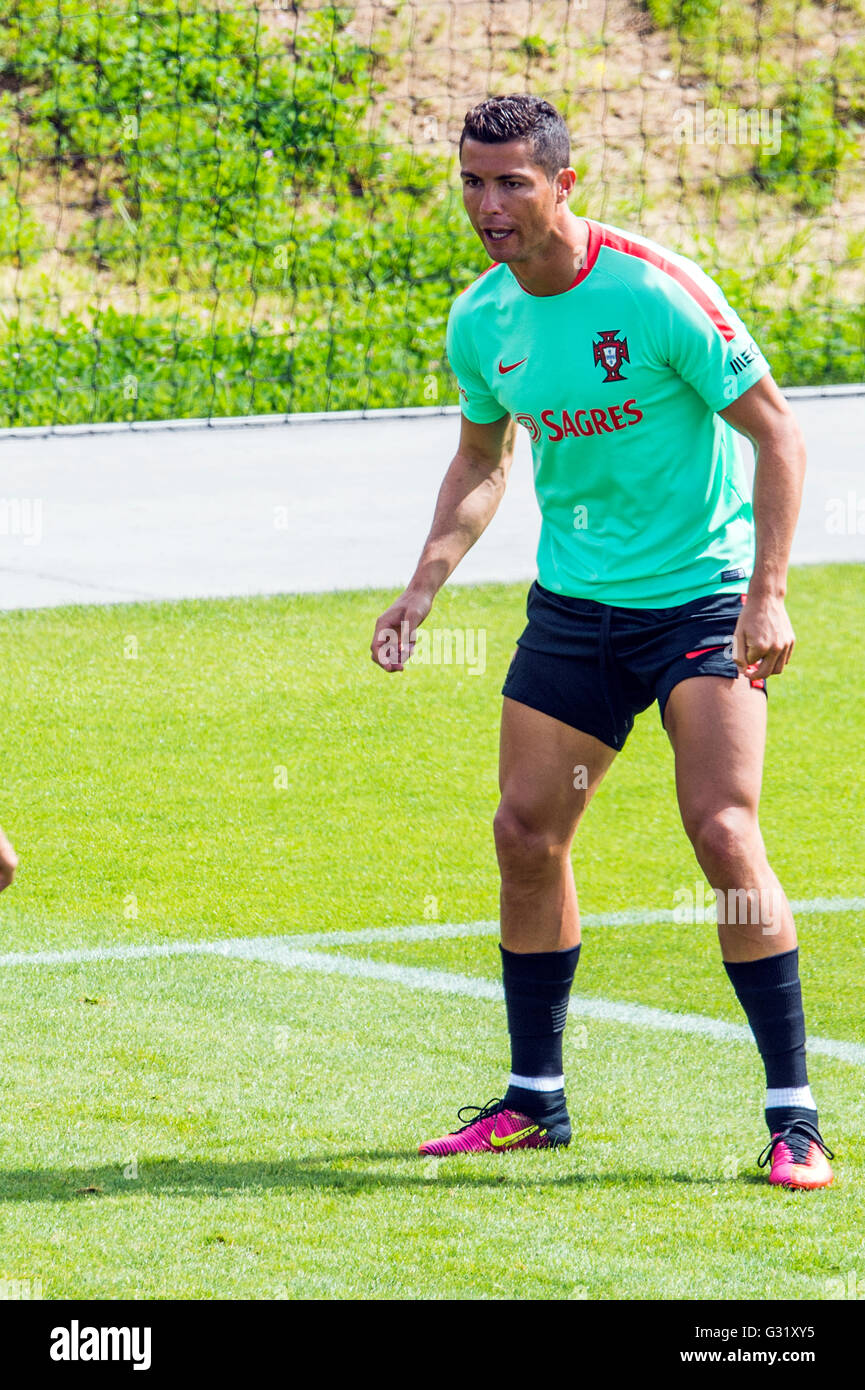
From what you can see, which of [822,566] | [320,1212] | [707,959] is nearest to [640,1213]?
[320,1212]

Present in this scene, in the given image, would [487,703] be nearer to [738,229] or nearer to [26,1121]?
[26,1121]

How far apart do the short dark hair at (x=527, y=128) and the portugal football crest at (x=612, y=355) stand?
12.2 inches

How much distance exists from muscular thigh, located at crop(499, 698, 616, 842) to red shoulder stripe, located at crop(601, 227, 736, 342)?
82cm

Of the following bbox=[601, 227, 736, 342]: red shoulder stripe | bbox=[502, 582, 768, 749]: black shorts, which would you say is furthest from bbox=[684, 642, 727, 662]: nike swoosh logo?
bbox=[601, 227, 736, 342]: red shoulder stripe

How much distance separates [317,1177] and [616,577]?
50.6 inches

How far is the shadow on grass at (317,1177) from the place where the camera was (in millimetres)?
3666

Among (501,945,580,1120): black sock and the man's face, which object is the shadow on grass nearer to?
(501,945,580,1120): black sock

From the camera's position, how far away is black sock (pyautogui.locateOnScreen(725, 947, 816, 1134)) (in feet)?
12.4

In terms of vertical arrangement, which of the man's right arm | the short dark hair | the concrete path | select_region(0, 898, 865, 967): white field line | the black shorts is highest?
the short dark hair

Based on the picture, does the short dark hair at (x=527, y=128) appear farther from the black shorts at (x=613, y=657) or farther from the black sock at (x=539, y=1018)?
the black sock at (x=539, y=1018)

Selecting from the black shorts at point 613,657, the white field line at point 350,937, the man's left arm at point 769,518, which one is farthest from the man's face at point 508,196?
the white field line at point 350,937

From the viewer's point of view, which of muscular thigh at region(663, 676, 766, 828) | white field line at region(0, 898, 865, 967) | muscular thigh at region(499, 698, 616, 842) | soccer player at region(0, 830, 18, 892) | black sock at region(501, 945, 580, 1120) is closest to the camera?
soccer player at region(0, 830, 18, 892)

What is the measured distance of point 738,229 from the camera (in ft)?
56.0
